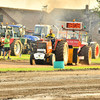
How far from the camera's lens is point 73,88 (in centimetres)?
986

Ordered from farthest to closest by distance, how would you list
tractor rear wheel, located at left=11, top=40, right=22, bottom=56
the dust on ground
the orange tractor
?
1. tractor rear wheel, located at left=11, top=40, right=22, bottom=56
2. the orange tractor
3. the dust on ground

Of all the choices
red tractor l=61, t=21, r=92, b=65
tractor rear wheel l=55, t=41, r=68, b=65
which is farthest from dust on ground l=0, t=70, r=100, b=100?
red tractor l=61, t=21, r=92, b=65

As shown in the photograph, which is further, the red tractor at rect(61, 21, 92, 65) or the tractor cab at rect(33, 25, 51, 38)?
the tractor cab at rect(33, 25, 51, 38)

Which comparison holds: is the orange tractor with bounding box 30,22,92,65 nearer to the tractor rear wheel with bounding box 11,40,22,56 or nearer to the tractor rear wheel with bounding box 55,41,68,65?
the tractor rear wheel with bounding box 55,41,68,65

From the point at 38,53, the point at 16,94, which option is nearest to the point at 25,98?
the point at 16,94

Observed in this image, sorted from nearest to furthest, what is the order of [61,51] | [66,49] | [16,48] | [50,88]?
[50,88] < [61,51] < [66,49] < [16,48]

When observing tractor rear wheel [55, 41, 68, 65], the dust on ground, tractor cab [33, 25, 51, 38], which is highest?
tractor cab [33, 25, 51, 38]

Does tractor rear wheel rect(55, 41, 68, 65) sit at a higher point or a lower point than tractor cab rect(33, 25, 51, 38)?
lower

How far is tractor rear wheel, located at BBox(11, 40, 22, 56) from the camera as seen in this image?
88.6 feet

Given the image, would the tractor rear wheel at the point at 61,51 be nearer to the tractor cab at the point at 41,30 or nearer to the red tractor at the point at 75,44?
the red tractor at the point at 75,44

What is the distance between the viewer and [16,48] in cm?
2803

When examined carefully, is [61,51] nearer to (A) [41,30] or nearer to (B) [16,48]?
(B) [16,48]

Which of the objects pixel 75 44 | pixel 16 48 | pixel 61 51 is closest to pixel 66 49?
pixel 61 51

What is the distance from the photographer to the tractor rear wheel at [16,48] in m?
27.0
